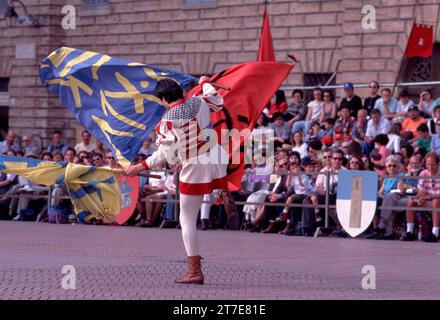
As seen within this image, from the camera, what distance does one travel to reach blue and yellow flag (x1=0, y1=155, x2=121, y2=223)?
1334cm

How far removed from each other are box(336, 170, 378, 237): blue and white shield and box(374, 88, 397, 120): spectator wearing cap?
3.51m

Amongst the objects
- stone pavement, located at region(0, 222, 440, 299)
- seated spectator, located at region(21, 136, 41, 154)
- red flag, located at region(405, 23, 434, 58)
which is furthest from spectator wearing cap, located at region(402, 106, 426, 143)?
seated spectator, located at region(21, 136, 41, 154)

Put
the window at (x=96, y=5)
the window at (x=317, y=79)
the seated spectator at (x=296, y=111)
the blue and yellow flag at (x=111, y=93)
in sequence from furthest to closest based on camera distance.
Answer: the window at (x=96, y=5) < the window at (x=317, y=79) < the seated spectator at (x=296, y=111) < the blue and yellow flag at (x=111, y=93)

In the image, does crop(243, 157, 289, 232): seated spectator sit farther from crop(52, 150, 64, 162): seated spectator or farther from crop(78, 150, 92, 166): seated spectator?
crop(52, 150, 64, 162): seated spectator

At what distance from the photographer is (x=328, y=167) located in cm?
2128

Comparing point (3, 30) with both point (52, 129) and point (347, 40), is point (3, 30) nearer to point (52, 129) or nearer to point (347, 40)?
point (52, 129)

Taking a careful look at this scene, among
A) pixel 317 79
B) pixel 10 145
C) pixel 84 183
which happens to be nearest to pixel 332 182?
pixel 84 183

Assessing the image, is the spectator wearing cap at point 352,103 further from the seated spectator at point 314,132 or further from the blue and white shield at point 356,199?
the blue and white shield at point 356,199

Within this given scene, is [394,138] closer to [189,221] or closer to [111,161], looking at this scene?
[111,161]

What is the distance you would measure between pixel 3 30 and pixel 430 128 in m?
18.2

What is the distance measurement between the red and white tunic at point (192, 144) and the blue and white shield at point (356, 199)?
782 cm

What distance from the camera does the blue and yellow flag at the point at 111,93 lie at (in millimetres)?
15859

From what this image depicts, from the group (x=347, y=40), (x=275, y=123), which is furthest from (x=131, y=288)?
(x=347, y=40)

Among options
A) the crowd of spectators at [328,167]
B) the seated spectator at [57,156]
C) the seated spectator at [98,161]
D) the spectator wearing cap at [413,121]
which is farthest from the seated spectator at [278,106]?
the seated spectator at [57,156]
